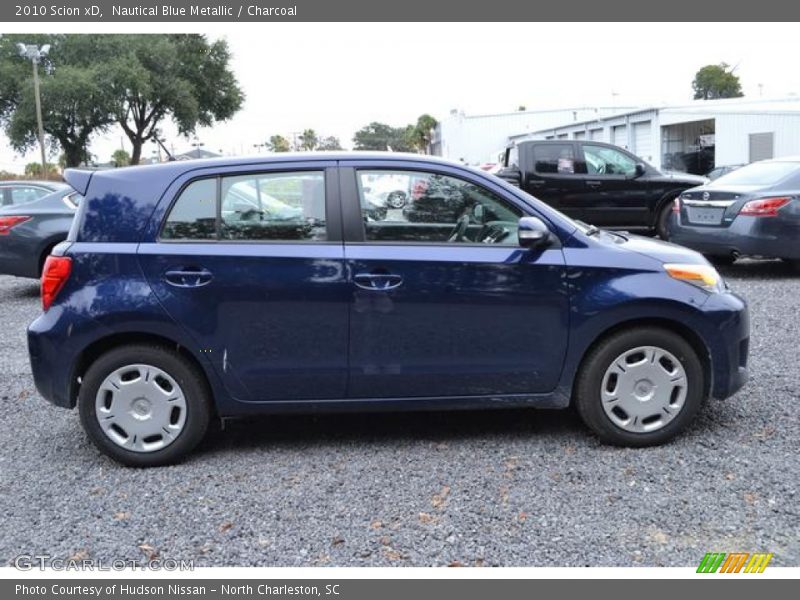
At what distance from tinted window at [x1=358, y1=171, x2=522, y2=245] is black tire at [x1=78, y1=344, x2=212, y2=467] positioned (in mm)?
1234

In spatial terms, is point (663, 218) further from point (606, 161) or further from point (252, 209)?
point (252, 209)

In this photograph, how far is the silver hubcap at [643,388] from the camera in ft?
14.4

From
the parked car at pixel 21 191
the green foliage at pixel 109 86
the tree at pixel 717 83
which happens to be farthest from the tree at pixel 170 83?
the tree at pixel 717 83

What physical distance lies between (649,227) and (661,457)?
9694mm

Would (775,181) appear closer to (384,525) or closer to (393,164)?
(393,164)

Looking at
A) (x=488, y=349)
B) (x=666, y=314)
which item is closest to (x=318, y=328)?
(x=488, y=349)

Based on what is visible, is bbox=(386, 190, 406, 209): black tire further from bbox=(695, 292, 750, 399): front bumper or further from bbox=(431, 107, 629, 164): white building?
bbox=(431, 107, 629, 164): white building

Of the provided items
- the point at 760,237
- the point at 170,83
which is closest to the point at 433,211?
the point at 760,237

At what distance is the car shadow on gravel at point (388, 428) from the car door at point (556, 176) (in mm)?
8926

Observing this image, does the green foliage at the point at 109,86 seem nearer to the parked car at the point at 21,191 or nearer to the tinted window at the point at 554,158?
the parked car at the point at 21,191

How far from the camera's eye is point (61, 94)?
37.0 meters

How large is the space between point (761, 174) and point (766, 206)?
883 mm

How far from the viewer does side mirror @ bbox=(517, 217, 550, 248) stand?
4270 millimetres

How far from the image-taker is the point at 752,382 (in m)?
5.58
